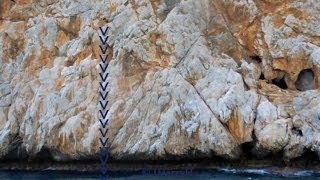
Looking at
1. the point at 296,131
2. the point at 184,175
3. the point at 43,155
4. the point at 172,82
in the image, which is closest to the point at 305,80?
the point at 296,131

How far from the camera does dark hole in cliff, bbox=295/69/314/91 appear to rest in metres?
29.3

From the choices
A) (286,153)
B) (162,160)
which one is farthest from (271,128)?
(162,160)

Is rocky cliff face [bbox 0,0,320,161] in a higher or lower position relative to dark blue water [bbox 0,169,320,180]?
higher

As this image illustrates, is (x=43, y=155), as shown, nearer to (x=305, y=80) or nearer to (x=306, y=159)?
(x=306, y=159)

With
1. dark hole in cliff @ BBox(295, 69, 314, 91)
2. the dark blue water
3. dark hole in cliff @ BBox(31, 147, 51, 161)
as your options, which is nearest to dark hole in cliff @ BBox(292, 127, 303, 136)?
the dark blue water

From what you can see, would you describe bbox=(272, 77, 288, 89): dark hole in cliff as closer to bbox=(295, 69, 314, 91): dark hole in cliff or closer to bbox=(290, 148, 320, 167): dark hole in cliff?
bbox=(295, 69, 314, 91): dark hole in cliff

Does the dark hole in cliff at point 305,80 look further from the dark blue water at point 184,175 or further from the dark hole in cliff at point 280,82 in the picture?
the dark blue water at point 184,175

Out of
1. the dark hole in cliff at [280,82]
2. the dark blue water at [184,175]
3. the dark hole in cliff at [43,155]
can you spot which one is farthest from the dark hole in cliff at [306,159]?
the dark hole in cliff at [43,155]

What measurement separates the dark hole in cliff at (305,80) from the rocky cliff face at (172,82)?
0.17 ft

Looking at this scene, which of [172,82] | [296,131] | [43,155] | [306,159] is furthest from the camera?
[43,155]

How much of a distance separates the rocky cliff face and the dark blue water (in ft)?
3.18

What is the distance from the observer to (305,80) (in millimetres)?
29516

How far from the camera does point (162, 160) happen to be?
28453 millimetres

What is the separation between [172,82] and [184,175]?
15.9 ft
